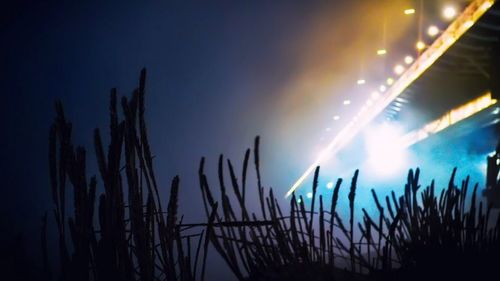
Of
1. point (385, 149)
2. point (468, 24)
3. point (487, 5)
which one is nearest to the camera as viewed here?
point (487, 5)

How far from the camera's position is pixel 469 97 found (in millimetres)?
13320

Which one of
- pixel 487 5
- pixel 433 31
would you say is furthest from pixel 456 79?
pixel 487 5

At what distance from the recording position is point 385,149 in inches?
1097

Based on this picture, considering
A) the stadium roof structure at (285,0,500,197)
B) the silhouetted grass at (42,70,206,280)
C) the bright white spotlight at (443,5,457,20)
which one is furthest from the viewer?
the bright white spotlight at (443,5,457,20)

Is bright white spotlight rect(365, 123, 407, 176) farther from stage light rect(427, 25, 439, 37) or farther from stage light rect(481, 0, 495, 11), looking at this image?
stage light rect(481, 0, 495, 11)

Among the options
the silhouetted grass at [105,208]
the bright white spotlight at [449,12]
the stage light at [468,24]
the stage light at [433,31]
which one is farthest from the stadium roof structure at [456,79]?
the silhouetted grass at [105,208]

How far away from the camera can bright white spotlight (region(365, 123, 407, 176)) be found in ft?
84.1

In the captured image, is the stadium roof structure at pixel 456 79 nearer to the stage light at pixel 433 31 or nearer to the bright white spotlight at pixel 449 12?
the stage light at pixel 433 31

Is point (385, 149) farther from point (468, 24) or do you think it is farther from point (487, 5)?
point (487, 5)

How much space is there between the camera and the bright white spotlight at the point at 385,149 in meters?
25.6

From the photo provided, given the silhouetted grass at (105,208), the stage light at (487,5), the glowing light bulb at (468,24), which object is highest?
the glowing light bulb at (468,24)

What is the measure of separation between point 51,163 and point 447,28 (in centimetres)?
1162

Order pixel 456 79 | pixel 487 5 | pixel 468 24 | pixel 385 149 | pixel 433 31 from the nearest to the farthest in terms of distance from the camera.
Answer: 1. pixel 487 5
2. pixel 468 24
3. pixel 433 31
4. pixel 456 79
5. pixel 385 149

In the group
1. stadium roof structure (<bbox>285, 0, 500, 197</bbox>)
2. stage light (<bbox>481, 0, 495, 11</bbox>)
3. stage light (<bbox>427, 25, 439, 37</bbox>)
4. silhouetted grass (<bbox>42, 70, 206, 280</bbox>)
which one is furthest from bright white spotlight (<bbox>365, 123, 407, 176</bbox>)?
silhouetted grass (<bbox>42, 70, 206, 280</bbox>)
